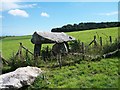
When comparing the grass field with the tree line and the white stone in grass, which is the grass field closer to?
the white stone in grass

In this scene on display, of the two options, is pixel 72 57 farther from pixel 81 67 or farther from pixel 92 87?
pixel 92 87

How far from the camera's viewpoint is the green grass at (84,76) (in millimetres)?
14836

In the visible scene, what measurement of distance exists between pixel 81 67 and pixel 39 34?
775 centimetres

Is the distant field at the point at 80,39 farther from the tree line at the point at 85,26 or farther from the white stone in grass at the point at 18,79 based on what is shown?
the white stone in grass at the point at 18,79

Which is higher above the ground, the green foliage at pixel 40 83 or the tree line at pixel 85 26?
the tree line at pixel 85 26

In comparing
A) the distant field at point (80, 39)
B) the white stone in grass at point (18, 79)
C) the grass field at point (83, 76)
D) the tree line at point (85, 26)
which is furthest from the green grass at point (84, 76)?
the tree line at point (85, 26)

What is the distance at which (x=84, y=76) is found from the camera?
16.7 m

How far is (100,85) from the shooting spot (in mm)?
14406

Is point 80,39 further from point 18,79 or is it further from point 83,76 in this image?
point 18,79

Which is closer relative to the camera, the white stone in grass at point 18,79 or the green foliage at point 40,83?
the white stone in grass at point 18,79

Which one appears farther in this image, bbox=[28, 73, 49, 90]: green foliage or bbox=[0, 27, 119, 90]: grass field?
bbox=[28, 73, 49, 90]: green foliage

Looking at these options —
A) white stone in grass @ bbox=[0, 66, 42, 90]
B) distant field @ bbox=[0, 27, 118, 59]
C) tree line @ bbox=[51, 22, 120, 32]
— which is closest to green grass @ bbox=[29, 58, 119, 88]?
white stone in grass @ bbox=[0, 66, 42, 90]

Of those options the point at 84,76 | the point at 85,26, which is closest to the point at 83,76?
the point at 84,76

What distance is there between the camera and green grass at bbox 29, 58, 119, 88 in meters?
14.8
